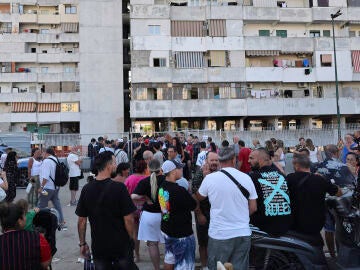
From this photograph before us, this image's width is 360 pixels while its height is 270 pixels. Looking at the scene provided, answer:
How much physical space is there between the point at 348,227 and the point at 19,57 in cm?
4330

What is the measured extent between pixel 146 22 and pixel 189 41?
15.3 ft

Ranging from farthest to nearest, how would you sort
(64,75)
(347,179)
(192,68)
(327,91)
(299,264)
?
(64,75) < (327,91) < (192,68) < (347,179) < (299,264)

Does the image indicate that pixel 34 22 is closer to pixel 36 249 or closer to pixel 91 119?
pixel 91 119

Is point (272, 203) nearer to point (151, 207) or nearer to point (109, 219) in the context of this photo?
point (151, 207)

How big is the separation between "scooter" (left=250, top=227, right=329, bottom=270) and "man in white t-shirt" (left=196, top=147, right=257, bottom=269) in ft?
2.13

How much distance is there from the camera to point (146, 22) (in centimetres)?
3678

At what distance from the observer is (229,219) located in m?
4.24

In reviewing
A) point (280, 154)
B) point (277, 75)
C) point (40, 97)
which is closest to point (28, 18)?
point (40, 97)

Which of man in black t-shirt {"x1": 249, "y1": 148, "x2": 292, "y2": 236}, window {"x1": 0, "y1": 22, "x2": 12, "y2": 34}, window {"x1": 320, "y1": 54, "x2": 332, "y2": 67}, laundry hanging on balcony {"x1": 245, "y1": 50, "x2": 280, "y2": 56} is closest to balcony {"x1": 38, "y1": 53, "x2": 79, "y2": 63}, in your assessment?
window {"x1": 0, "y1": 22, "x2": 12, "y2": 34}

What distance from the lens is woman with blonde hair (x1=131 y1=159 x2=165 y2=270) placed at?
5512mm

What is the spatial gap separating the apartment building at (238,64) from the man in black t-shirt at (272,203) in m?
31.3

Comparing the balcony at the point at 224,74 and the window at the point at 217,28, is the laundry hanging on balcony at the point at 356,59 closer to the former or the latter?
the balcony at the point at 224,74

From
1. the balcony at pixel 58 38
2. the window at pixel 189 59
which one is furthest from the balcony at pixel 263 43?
the balcony at pixel 58 38

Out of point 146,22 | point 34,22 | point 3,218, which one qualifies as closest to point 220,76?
point 146,22
